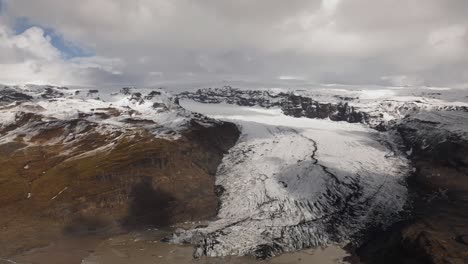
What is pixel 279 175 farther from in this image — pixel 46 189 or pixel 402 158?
pixel 46 189

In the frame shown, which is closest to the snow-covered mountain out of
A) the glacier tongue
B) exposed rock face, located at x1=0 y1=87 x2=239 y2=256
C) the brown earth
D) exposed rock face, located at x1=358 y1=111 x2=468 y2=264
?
the glacier tongue

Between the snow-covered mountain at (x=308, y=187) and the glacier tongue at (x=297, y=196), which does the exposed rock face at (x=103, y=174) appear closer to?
the glacier tongue at (x=297, y=196)

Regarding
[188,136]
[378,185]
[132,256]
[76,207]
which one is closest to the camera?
[132,256]

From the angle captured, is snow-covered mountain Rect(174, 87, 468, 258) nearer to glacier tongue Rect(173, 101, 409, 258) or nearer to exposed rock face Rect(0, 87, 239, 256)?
glacier tongue Rect(173, 101, 409, 258)

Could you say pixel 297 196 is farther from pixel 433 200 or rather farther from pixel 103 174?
pixel 103 174

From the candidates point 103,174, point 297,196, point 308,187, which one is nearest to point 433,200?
point 308,187

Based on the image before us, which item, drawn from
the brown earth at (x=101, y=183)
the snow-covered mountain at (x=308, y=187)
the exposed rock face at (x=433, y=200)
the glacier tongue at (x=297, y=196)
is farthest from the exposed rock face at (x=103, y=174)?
the exposed rock face at (x=433, y=200)

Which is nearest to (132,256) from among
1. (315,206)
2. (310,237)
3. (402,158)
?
(310,237)
